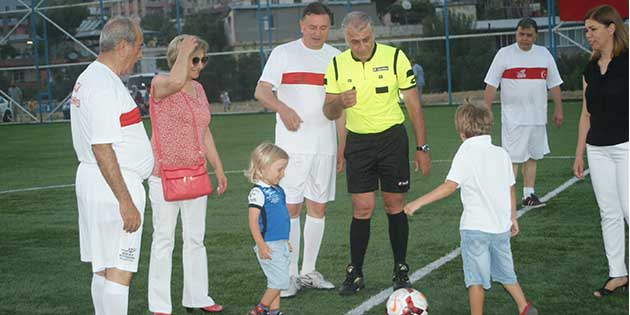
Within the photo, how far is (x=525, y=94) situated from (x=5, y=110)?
30.6m

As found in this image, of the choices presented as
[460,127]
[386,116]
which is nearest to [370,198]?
[386,116]

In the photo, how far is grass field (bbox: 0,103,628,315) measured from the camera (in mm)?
7023

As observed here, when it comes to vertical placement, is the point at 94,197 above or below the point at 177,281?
above

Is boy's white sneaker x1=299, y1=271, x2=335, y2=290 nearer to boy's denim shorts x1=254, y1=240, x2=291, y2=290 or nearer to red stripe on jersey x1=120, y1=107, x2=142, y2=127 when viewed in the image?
boy's denim shorts x1=254, y1=240, x2=291, y2=290

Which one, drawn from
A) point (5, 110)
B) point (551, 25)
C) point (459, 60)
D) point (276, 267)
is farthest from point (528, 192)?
point (5, 110)

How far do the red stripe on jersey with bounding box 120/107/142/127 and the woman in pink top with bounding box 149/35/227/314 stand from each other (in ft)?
2.90

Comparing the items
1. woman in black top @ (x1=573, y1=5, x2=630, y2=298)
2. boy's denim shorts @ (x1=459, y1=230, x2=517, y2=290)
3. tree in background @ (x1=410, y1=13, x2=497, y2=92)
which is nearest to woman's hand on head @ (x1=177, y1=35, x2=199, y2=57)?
boy's denim shorts @ (x1=459, y1=230, x2=517, y2=290)

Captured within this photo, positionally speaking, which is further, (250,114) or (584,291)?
(250,114)

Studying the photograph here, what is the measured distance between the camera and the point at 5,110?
37.7 m

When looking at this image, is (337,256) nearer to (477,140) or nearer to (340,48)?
(477,140)

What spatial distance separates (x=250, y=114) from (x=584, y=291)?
28986 mm

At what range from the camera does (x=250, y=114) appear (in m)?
35.5

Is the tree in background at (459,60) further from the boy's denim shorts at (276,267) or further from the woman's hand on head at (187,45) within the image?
the boy's denim shorts at (276,267)

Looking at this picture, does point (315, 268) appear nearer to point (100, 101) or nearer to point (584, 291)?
point (584, 291)
